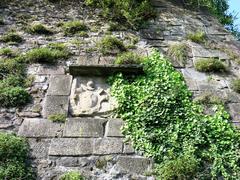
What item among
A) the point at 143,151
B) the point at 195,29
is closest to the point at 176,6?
the point at 195,29

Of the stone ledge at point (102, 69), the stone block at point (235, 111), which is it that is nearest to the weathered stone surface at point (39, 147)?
the stone ledge at point (102, 69)

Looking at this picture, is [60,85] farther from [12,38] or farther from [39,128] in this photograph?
[12,38]

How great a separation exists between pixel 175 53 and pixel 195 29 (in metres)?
0.92

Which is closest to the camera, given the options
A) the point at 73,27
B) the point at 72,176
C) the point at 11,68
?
the point at 72,176

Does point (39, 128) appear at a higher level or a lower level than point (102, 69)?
lower

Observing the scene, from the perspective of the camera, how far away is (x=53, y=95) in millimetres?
5016

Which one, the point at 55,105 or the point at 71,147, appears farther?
the point at 55,105

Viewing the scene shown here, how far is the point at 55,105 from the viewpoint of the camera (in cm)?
486

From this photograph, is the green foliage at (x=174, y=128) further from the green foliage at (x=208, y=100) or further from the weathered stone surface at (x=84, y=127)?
the weathered stone surface at (x=84, y=127)

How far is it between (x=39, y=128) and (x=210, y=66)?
8.17 feet

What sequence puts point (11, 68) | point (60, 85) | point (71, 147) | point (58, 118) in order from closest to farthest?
point (71, 147) → point (58, 118) → point (60, 85) → point (11, 68)

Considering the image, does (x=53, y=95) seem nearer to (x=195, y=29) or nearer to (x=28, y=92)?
(x=28, y=92)

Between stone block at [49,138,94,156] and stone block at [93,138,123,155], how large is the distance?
64 mm

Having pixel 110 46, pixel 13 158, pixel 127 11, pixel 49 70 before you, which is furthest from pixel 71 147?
pixel 127 11
